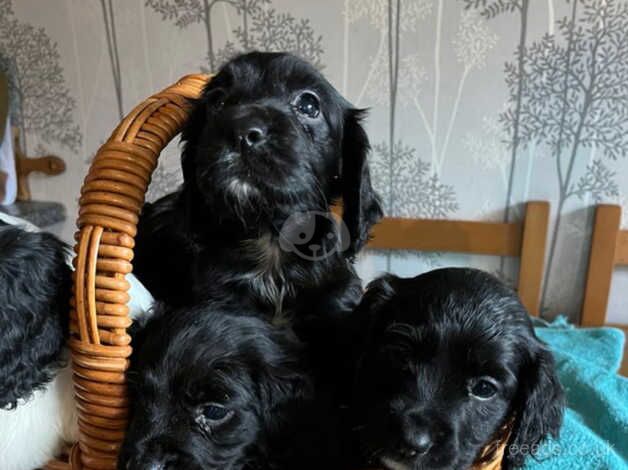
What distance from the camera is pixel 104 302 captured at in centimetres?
83

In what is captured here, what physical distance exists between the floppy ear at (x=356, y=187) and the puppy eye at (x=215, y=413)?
421 mm

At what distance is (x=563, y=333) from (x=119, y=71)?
1.81 meters

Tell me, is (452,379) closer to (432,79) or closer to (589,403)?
(589,403)

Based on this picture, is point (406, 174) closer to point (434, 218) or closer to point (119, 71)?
point (434, 218)

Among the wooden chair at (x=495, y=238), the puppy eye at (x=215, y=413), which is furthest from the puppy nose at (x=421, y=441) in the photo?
the wooden chair at (x=495, y=238)

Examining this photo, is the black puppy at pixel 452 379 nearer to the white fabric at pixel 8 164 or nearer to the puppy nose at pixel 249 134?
the puppy nose at pixel 249 134

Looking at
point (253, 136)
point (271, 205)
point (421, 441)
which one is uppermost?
point (253, 136)

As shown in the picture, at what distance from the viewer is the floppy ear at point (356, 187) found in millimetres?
1091

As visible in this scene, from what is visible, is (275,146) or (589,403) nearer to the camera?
(275,146)

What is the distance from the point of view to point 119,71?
221 cm

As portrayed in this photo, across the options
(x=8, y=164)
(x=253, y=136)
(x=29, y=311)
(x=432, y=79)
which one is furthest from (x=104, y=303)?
(x=8, y=164)

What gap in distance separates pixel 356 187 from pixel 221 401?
1.50 ft

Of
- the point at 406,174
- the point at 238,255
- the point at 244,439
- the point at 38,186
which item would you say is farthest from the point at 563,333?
the point at 38,186

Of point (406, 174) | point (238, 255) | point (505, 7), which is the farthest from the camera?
point (406, 174)
